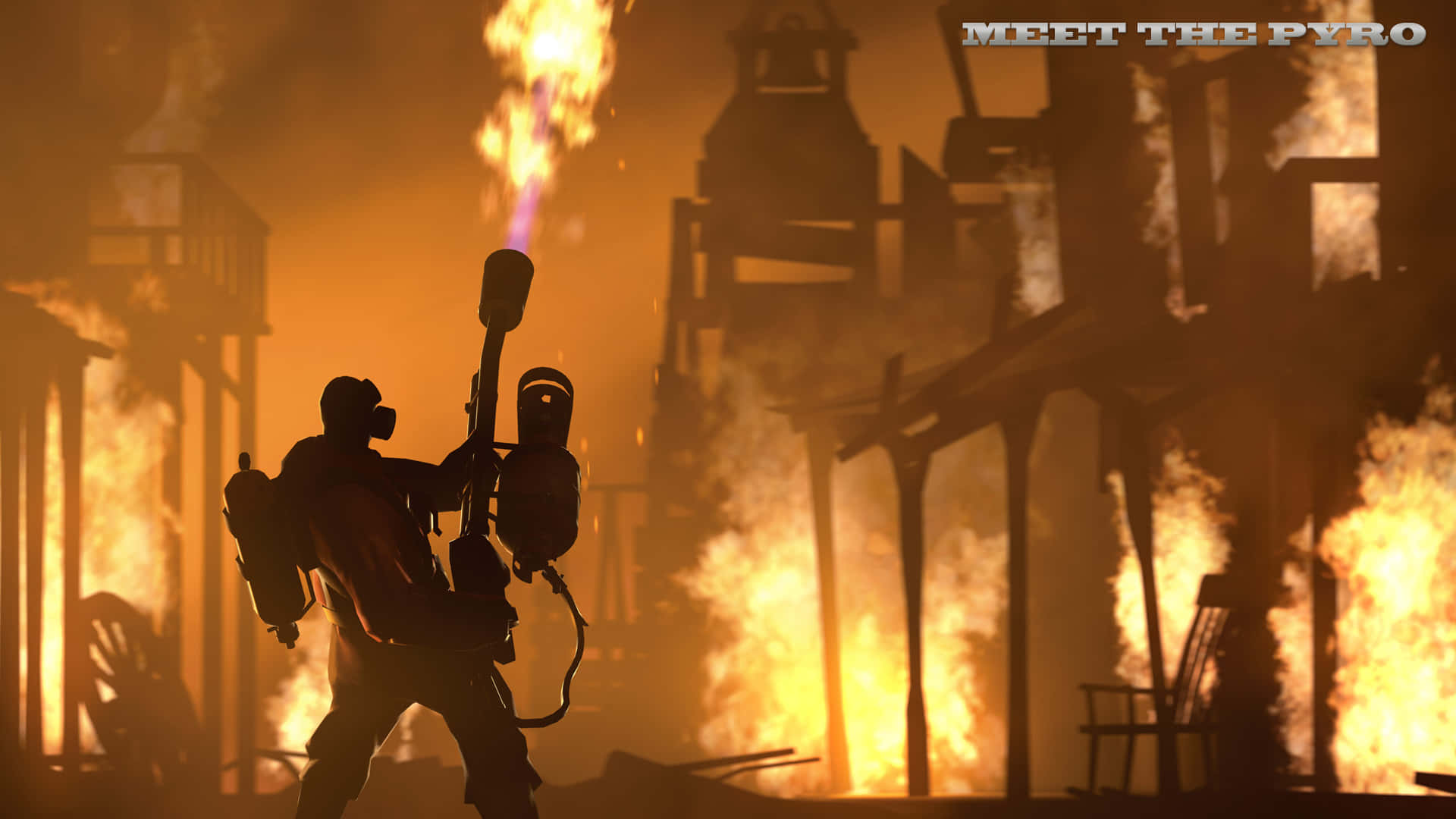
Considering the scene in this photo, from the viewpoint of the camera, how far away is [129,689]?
11.6 ft

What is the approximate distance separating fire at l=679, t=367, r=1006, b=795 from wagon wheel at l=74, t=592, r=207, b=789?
211 cm

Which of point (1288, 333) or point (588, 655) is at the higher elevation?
point (1288, 333)

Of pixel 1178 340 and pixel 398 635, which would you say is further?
pixel 1178 340


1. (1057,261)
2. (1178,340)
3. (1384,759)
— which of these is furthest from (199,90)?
(1384,759)

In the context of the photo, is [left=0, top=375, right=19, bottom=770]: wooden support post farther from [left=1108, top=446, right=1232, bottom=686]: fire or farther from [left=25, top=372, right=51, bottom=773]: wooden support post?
[left=1108, top=446, right=1232, bottom=686]: fire

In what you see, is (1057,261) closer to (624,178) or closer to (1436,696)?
(624,178)

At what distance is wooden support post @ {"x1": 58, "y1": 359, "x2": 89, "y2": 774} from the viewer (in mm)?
3521

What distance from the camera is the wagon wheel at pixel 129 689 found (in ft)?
11.6

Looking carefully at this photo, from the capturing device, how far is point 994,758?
11.8 feet

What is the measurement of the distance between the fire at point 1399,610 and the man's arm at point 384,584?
3383 millimetres

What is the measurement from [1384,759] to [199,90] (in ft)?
17.9

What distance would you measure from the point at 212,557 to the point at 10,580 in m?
0.78

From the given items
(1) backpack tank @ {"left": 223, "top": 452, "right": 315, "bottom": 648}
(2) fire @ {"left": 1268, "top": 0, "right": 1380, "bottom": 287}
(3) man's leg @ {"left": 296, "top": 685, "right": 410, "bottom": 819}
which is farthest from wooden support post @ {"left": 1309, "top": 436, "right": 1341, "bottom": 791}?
(1) backpack tank @ {"left": 223, "top": 452, "right": 315, "bottom": 648}

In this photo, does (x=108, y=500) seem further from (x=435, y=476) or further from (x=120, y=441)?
(x=435, y=476)
